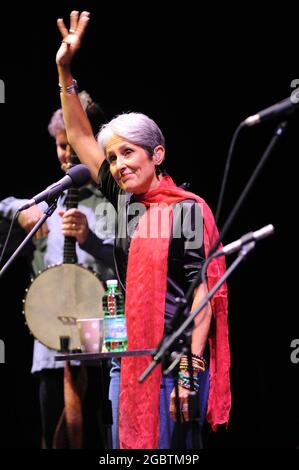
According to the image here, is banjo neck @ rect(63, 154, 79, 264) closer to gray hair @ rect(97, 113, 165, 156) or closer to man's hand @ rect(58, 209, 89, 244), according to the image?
man's hand @ rect(58, 209, 89, 244)

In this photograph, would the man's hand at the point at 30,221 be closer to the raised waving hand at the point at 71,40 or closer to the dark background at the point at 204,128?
the dark background at the point at 204,128

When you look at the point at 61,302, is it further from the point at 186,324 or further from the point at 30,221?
the point at 186,324

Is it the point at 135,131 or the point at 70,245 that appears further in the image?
the point at 70,245

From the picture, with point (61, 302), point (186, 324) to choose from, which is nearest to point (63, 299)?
point (61, 302)

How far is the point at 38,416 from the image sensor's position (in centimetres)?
490

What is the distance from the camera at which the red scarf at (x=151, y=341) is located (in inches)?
98.6

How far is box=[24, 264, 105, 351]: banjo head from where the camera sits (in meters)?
3.79

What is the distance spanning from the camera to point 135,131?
2.71m

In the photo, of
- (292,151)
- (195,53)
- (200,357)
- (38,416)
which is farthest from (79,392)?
(195,53)

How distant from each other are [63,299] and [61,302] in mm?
18

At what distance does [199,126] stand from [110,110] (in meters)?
0.54

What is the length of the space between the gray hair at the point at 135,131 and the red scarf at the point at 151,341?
33 cm

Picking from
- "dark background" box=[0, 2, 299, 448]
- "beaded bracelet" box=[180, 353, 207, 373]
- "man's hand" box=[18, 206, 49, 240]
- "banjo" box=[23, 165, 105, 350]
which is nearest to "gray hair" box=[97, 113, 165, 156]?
"beaded bracelet" box=[180, 353, 207, 373]

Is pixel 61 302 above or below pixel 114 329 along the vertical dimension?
above
